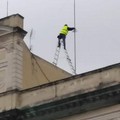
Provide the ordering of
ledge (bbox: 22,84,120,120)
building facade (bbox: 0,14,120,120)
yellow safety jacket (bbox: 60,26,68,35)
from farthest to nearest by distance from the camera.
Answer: yellow safety jacket (bbox: 60,26,68,35) < building facade (bbox: 0,14,120,120) < ledge (bbox: 22,84,120,120)

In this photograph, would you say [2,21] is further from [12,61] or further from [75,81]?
[75,81]

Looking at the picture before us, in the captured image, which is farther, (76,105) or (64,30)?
(64,30)

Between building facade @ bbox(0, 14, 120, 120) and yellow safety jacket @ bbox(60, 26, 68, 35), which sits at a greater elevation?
yellow safety jacket @ bbox(60, 26, 68, 35)

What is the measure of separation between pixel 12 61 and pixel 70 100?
4213mm

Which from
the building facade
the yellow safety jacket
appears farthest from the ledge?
the yellow safety jacket

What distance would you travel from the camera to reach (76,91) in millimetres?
28266

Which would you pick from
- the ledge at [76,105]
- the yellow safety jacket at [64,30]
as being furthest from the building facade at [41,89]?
the yellow safety jacket at [64,30]

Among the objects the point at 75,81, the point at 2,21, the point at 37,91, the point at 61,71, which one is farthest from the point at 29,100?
the point at 61,71

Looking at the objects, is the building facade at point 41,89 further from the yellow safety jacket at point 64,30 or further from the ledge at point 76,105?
the yellow safety jacket at point 64,30

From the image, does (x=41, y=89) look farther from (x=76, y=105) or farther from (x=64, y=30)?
(x=64, y=30)

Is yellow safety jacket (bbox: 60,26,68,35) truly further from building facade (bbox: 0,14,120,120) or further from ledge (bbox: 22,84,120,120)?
ledge (bbox: 22,84,120,120)

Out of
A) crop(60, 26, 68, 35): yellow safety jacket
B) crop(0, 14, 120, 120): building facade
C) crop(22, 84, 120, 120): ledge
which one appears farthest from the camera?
crop(60, 26, 68, 35): yellow safety jacket

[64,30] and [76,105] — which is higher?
[64,30]

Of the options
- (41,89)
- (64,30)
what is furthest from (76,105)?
(64,30)
